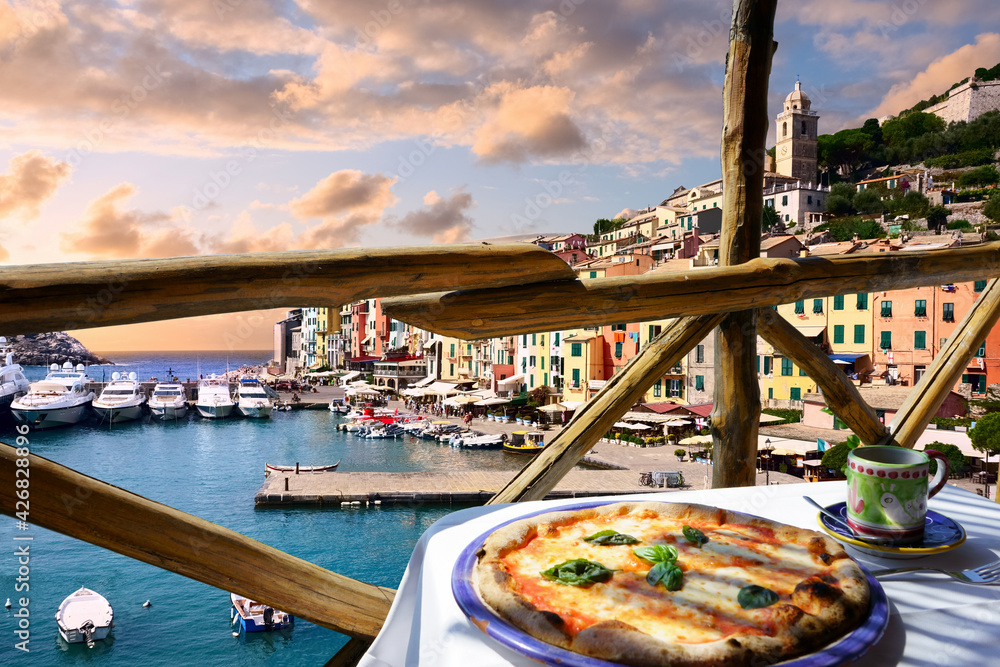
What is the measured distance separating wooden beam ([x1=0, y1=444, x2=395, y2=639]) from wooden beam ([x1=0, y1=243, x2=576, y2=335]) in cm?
27

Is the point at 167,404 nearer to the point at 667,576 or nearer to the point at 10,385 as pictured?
the point at 10,385

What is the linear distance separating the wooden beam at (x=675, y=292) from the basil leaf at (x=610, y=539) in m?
0.41

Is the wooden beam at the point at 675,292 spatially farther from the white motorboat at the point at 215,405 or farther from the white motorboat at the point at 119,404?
the white motorboat at the point at 119,404

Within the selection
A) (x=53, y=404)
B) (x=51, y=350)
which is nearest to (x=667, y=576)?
(x=53, y=404)

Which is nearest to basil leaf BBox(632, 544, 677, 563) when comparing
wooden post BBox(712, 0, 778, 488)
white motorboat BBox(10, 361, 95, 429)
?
wooden post BBox(712, 0, 778, 488)

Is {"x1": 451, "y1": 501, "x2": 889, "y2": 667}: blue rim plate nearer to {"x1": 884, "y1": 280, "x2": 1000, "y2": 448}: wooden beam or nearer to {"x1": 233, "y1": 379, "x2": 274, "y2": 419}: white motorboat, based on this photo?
{"x1": 884, "y1": 280, "x2": 1000, "y2": 448}: wooden beam

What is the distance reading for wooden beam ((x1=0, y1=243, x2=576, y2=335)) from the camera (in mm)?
797

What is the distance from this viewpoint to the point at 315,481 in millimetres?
25375

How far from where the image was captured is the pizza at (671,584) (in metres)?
0.62

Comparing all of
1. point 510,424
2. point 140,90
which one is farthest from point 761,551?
point 510,424

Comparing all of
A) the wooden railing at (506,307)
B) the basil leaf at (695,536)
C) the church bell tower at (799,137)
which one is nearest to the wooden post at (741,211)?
the wooden railing at (506,307)

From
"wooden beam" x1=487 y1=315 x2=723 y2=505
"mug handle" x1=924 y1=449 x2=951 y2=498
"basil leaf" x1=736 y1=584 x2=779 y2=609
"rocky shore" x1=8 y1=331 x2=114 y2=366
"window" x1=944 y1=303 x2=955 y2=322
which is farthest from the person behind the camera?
"rocky shore" x1=8 y1=331 x2=114 y2=366

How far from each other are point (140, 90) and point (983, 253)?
7.74 metres

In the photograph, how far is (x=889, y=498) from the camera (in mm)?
933
